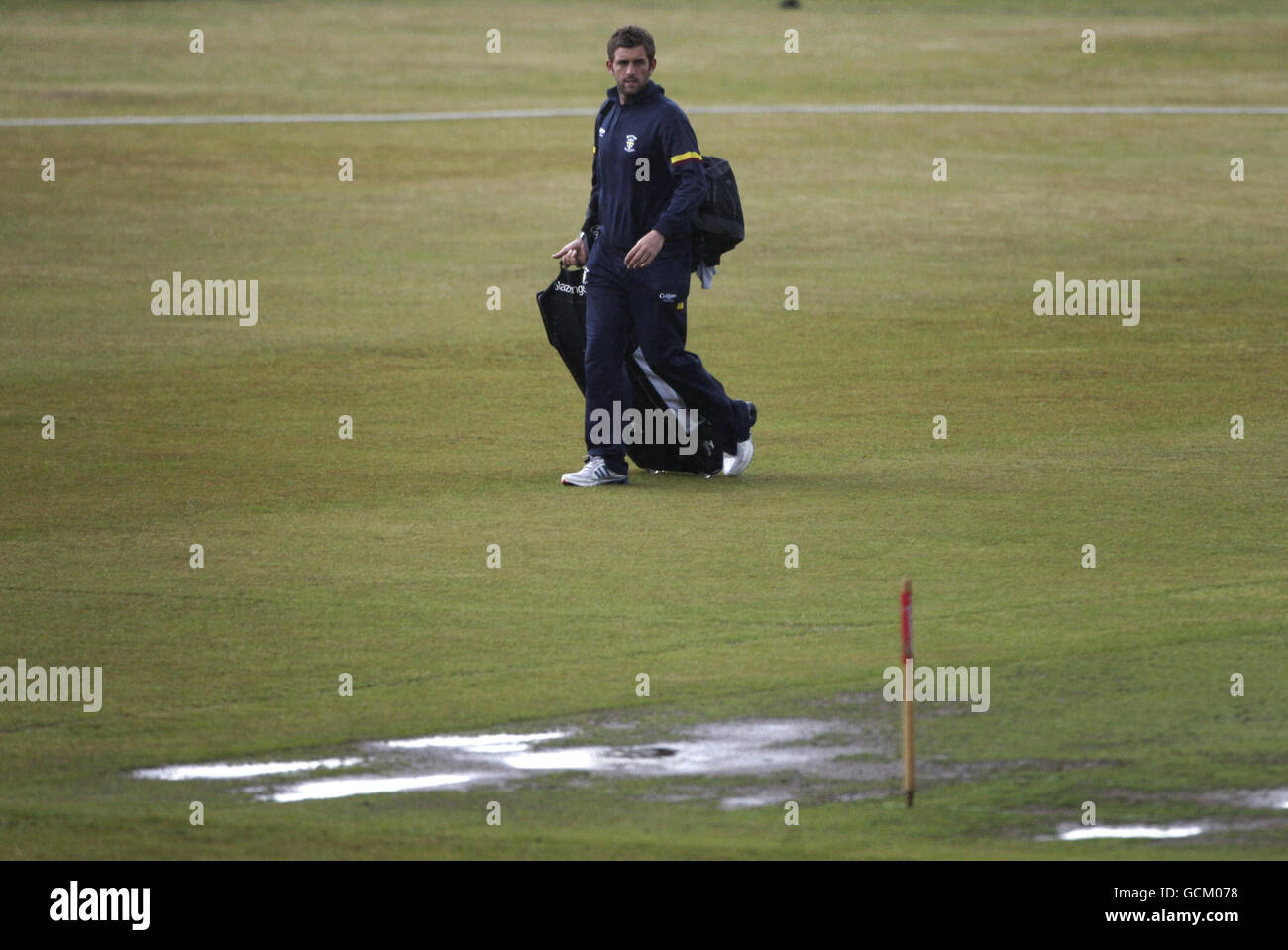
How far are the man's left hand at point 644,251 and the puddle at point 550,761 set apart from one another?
4766mm

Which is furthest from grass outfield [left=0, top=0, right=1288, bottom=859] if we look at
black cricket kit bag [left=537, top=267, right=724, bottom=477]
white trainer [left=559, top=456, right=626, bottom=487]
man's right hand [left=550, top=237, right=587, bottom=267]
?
man's right hand [left=550, top=237, right=587, bottom=267]

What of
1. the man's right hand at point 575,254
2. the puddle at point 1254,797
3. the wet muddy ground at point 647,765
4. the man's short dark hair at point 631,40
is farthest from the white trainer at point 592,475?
the puddle at point 1254,797

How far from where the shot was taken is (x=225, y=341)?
19938mm

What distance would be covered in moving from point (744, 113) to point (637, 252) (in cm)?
2728

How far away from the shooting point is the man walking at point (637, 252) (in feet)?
41.1

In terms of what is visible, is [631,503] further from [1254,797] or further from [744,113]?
[744,113]

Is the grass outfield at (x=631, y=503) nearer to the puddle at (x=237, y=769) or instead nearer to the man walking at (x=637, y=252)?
the puddle at (x=237, y=769)

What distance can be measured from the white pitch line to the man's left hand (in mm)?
25973

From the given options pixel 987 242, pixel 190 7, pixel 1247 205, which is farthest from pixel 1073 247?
pixel 190 7

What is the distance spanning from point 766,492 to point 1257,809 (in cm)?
595

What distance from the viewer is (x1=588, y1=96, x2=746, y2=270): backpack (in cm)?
1276

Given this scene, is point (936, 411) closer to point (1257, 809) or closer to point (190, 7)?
point (1257, 809)

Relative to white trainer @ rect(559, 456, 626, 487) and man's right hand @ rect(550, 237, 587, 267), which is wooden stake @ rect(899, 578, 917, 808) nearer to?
white trainer @ rect(559, 456, 626, 487)

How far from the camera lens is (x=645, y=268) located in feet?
41.8
